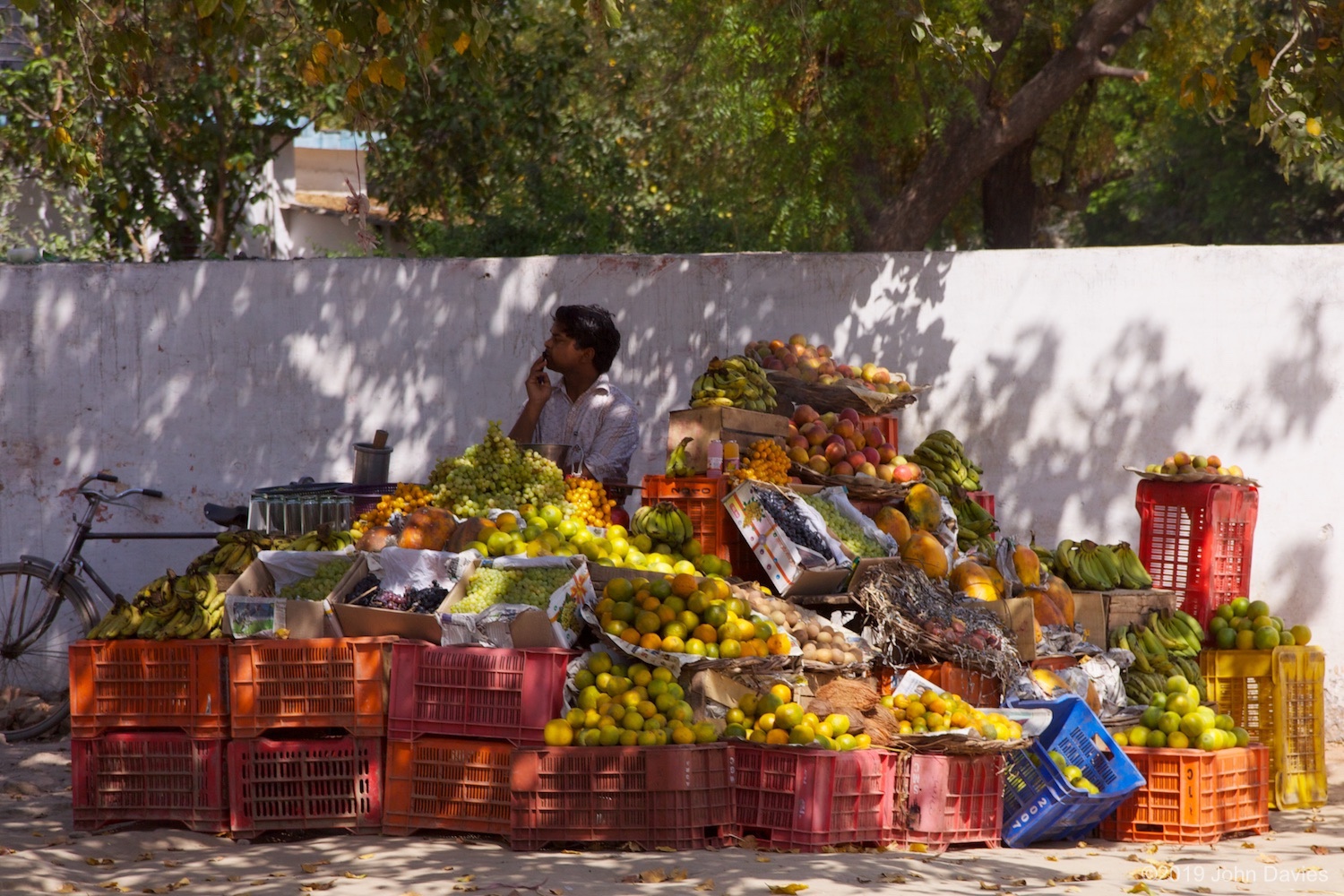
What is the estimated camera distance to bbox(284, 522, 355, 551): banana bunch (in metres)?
6.12

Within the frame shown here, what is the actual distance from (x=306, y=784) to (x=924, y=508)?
3.21m

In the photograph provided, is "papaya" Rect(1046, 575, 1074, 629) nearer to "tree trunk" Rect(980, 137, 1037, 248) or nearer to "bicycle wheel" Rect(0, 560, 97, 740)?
"bicycle wheel" Rect(0, 560, 97, 740)

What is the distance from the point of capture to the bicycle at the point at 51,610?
301 inches

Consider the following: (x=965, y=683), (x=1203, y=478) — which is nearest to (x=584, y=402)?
(x=965, y=683)

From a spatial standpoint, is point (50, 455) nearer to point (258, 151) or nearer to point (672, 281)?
point (672, 281)

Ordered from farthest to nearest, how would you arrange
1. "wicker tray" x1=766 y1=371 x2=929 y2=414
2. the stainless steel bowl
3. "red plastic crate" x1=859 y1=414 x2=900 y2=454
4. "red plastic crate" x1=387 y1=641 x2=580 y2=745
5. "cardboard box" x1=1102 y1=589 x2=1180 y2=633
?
"red plastic crate" x1=859 y1=414 x2=900 y2=454 < "wicker tray" x1=766 y1=371 x2=929 y2=414 < "cardboard box" x1=1102 y1=589 x2=1180 y2=633 < the stainless steel bowl < "red plastic crate" x1=387 y1=641 x2=580 y2=745

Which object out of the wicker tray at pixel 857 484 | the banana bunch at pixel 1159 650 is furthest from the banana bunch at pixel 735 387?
the banana bunch at pixel 1159 650

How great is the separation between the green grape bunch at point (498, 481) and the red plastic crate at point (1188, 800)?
283cm

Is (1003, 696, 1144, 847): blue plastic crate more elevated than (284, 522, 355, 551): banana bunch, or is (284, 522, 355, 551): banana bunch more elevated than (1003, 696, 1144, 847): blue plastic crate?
(284, 522, 355, 551): banana bunch

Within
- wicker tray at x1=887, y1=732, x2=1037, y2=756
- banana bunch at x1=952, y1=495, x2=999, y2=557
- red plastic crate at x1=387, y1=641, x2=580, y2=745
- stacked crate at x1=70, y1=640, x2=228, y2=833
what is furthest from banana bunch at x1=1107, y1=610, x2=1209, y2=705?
stacked crate at x1=70, y1=640, x2=228, y2=833

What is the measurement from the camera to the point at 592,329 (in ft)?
23.5

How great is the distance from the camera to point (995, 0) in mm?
11148

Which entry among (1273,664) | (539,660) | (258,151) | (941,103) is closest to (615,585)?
(539,660)

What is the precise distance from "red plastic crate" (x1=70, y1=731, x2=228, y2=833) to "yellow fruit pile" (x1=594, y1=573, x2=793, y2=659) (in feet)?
5.73
